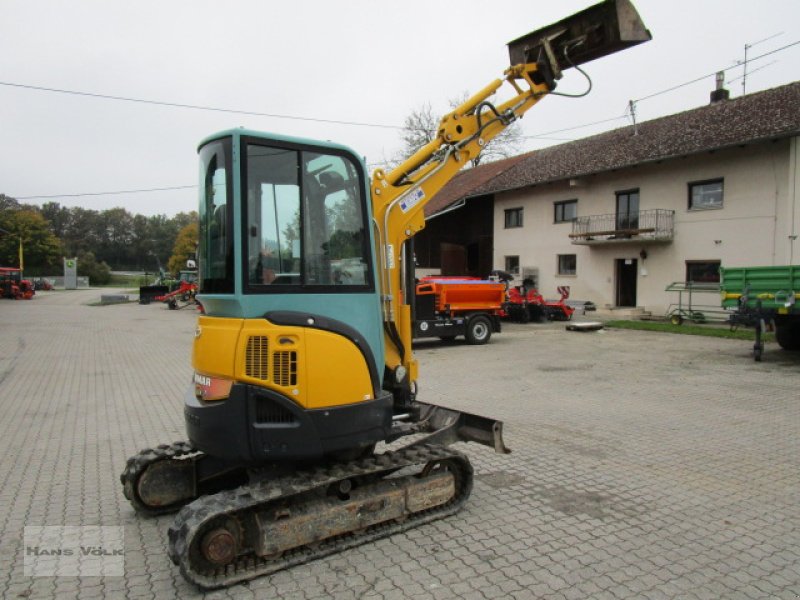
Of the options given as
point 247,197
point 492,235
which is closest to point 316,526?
point 247,197

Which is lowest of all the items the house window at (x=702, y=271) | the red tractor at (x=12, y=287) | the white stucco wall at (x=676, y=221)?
the red tractor at (x=12, y=287)

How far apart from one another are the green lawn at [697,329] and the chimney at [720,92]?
1132cm

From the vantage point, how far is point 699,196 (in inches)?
902

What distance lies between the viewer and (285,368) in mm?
3492

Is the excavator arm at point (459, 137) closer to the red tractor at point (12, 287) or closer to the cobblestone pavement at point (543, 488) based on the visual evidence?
the cobblestone pavement at point (543, 488)

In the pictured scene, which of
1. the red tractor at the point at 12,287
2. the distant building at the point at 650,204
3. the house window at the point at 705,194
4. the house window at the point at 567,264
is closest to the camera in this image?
the distant building at the point at 650,204

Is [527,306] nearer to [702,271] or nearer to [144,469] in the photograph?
[702,271]

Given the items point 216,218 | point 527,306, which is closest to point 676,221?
point 527,306

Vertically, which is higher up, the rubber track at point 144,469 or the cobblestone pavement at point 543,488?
the rubber track at point 144,469

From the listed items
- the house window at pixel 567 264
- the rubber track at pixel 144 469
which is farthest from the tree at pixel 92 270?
the rubber track at pixel 144 469

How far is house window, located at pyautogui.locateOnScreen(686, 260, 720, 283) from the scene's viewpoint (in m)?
22.3

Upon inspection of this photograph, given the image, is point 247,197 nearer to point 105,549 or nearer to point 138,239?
point 105,549

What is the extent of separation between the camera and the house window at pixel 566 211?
2804cm

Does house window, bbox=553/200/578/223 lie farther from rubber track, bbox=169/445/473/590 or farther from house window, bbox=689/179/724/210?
rubber track, bbox=169/445/473/590
